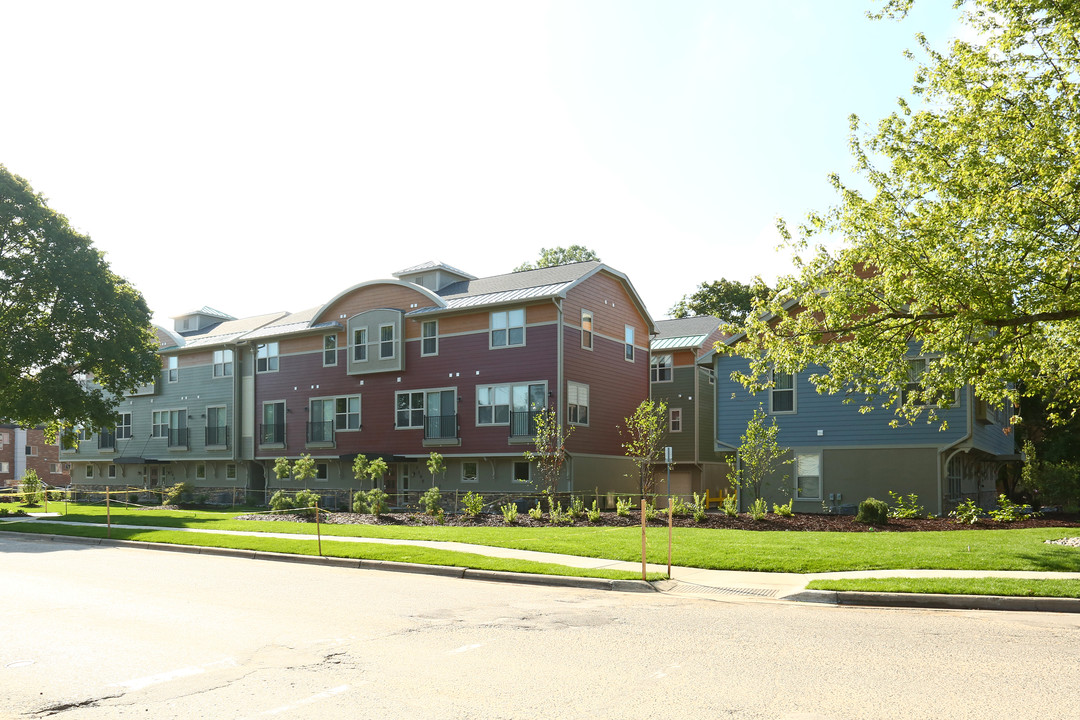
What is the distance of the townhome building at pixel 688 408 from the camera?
40.8m

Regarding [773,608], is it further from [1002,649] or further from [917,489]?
[917,489]

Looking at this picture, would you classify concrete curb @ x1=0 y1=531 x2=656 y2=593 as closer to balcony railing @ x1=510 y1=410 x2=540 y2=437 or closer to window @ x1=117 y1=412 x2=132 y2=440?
balcony railing @ x1=510 y1=410 x2=540 y2=437

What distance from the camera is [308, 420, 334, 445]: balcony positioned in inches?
1529

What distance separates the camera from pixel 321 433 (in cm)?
3928

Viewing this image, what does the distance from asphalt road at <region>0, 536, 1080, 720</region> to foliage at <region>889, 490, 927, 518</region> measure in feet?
48.1

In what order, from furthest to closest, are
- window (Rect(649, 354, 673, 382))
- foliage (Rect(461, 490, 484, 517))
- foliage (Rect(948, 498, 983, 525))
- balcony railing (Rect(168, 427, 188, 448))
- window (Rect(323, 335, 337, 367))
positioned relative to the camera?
1. balcony railing (Rect(168, 427, 188, 448))
2. window (Rect(649, 354, 673, 382))
3. window (Rect(323, 335, 337, 367))
4. foliage (Rect(461, 490, 484, 517))
5. foliage (Rect(948, 498, 983, 525))

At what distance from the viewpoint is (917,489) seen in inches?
1059

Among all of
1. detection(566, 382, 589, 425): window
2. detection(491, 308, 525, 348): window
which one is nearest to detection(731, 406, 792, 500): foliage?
detection(566, 382, 589, 425): window

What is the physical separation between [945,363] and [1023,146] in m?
4.40

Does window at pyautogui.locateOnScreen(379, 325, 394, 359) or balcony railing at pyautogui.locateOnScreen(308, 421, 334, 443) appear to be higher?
window at pyautogui.locateOnScreen(379, 325, 394, 359)

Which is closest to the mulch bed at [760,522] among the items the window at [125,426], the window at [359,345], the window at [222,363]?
the window at [359,345]

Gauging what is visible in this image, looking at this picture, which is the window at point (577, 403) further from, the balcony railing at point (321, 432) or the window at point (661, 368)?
the balcony railing at point (321, 432)

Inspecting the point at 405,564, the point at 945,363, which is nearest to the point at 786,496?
the point at 945,363

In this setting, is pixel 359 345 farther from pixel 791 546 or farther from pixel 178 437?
pixel 791 546
